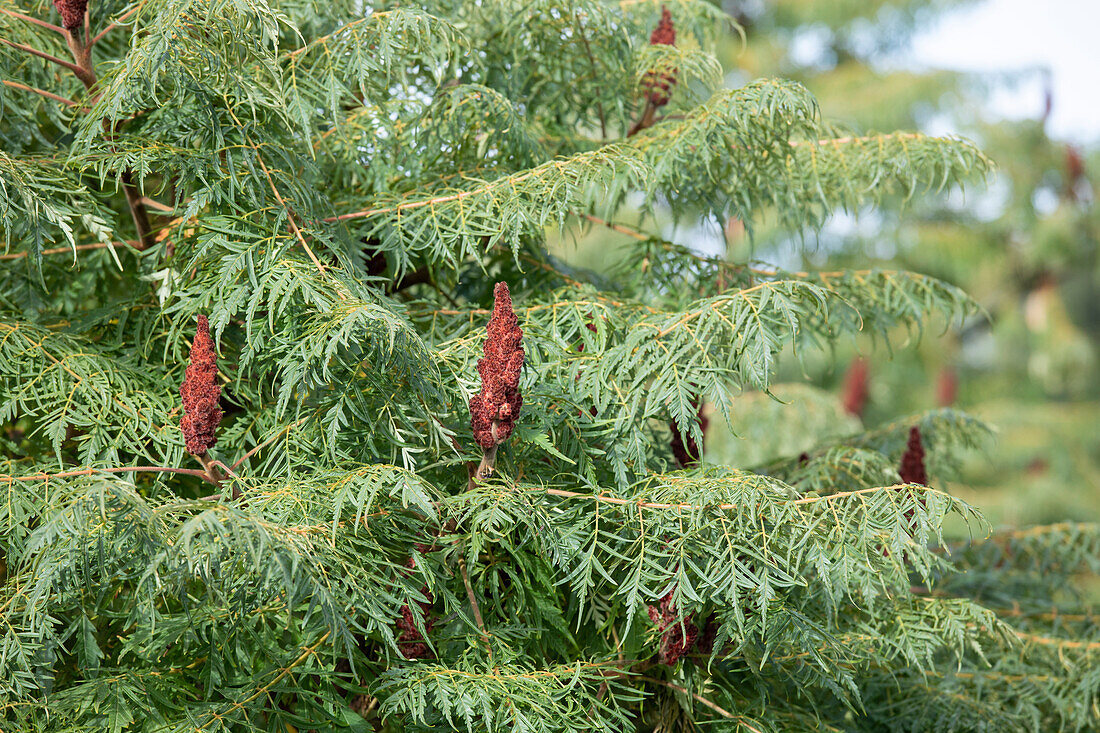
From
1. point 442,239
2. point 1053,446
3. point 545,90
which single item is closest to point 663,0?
point 545,90

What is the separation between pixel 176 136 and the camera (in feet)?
6.60

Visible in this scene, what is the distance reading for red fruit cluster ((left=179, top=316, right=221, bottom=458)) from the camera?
171 centimetres

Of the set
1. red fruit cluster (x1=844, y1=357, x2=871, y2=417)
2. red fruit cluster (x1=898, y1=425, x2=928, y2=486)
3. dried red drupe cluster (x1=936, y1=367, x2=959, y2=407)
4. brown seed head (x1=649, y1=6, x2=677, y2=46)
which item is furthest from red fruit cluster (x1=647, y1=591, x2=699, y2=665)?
dried red drupe cluster (x1=936, y1=367, x2=959, y2=407)

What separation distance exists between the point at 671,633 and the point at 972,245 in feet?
27.4

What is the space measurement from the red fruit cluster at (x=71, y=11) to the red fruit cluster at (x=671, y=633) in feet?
5.33

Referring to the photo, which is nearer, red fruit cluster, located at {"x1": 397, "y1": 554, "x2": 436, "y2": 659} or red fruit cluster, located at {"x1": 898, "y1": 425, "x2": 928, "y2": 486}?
red fruit cluster, located at {"x1": 397, "y1": 554, "x2": 436, "y2": 659}

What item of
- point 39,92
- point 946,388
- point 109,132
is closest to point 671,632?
point 109,132

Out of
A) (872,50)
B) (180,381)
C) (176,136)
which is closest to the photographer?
(176,136)

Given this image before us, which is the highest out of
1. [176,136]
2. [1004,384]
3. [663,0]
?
[663,0]

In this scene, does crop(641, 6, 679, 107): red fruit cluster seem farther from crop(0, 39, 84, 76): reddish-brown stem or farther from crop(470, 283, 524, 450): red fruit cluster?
crop(0, 39, 84, 76): reddish-brown stem

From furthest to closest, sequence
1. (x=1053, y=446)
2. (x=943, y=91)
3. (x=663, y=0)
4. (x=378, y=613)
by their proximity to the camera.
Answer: (x=1053, y=446), (x=943, y=91), (x=663, y=0), (x=378, y=613)

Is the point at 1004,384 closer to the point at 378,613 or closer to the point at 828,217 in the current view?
the point at 828,217

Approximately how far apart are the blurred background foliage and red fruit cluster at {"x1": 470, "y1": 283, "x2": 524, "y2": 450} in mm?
6186

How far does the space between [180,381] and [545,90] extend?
1.26 metres
